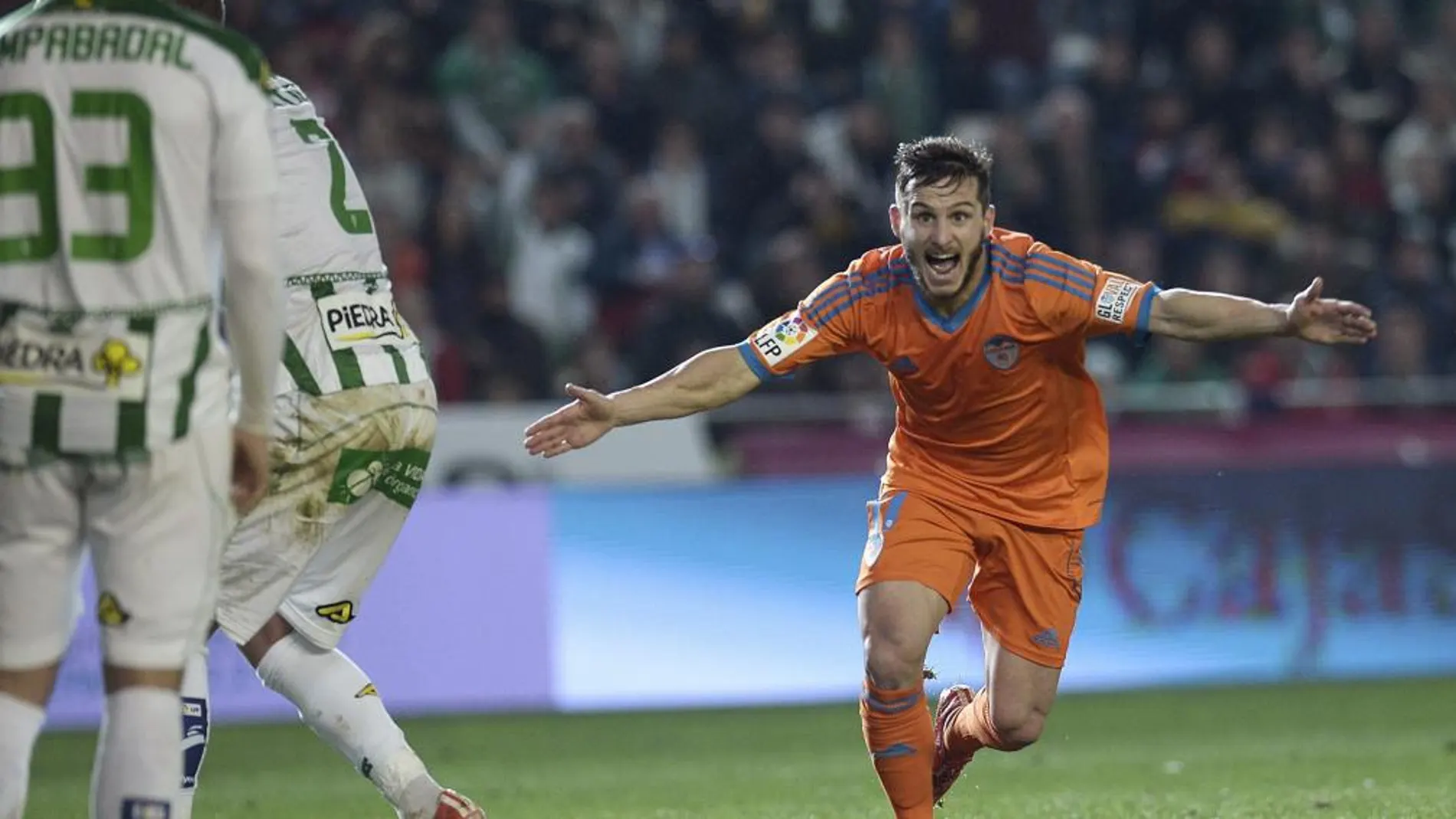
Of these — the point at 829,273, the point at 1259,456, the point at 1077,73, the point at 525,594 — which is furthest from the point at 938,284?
the point at 1077,73

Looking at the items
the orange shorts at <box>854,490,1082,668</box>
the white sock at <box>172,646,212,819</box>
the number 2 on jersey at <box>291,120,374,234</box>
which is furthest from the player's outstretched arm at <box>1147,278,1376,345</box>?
the white sock at <box>172,646,212,819</box>

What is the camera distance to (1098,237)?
→ 15523 millimetres

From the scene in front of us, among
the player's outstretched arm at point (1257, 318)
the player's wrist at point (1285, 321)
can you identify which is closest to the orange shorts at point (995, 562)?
the player's outstretched arm at point (1257, 318)

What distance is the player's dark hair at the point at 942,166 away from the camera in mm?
6410

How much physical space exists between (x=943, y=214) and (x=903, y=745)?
1591 mm

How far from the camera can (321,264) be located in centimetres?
621

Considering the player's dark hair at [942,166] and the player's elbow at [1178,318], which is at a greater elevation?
the player's dark hair at [942,166]

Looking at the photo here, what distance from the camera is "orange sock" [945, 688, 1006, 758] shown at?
22.8 feet

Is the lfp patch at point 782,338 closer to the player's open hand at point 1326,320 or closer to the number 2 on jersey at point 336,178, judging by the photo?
the number 2 on jersey at point 336,178

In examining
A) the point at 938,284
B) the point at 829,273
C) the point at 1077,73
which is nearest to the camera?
the point at 938,284

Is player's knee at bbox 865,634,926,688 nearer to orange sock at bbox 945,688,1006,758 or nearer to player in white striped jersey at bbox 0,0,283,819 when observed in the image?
orange sock at bbox 945,688,1006,758

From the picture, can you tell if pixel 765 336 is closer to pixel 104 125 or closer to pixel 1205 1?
pixel 104 125

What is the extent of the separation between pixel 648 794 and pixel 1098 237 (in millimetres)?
7941

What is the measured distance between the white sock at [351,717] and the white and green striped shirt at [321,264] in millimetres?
816
